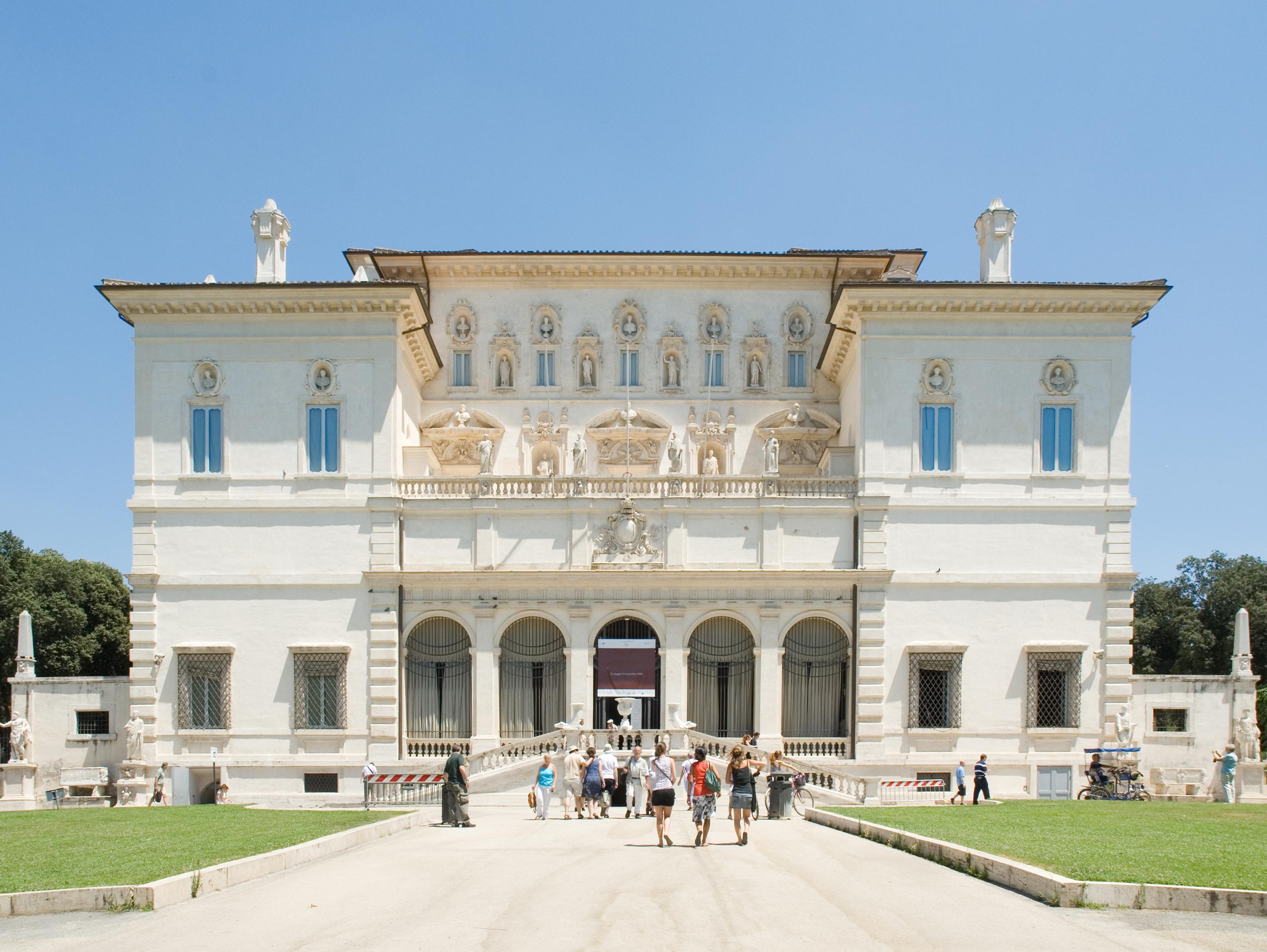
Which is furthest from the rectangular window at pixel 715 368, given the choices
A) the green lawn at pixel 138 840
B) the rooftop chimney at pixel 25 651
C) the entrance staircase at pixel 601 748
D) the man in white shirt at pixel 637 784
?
the rooftop chimney at pixel 25 651

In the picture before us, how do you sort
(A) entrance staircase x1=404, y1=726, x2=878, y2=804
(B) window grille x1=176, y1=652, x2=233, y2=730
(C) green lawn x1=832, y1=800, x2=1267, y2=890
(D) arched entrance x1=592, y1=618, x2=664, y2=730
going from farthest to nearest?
(D) arched entrance x1=592, y1=618, x2=664, y2=730 < (B) window grille x1=176, y1=652, x2=233, y2=730 < (A) entrance staircase x1=404, y1=726, x2=878, y2=804 < (C) green lawn x1=832, y1=800, x2=1267, y2=890

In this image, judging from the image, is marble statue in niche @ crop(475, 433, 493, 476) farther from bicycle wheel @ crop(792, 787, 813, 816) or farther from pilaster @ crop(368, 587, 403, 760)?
bicycle wheel @ crop(792, 787, 813, 816)

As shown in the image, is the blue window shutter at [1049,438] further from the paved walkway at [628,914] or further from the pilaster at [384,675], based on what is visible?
the paved walkway at [628,914]

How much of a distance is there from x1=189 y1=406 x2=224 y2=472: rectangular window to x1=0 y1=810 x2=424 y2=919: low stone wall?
22231 millimetres

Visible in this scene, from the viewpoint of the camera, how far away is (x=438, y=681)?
3825cm

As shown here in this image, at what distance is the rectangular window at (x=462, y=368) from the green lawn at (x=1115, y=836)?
2156 centimetres

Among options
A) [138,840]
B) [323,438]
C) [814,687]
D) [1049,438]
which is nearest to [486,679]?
[323,438]

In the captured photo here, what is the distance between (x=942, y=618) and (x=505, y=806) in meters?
14.7

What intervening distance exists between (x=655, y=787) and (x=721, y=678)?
18297 millimetres

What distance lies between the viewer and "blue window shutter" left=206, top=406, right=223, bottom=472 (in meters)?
38.0

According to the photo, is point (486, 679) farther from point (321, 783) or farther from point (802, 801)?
point (802, 801)

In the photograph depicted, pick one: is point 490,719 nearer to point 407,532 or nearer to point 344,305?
point 407,532

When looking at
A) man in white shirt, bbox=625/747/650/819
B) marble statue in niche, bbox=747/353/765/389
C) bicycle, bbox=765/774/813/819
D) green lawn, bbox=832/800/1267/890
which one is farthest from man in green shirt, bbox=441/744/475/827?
marble statue in niche, bbox=747/353/765/389

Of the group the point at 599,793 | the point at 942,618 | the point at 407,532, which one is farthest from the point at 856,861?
the point at 407,532
